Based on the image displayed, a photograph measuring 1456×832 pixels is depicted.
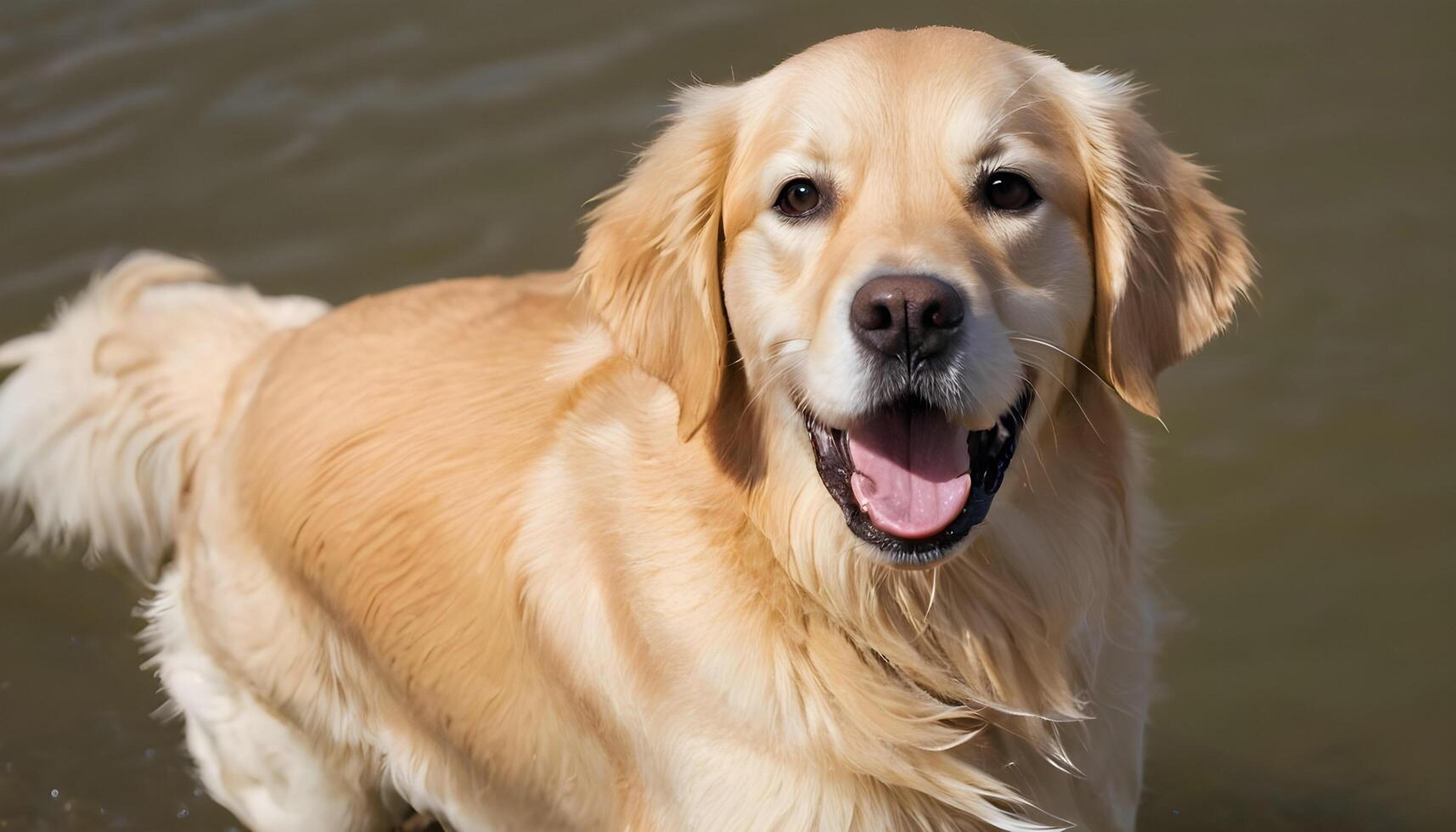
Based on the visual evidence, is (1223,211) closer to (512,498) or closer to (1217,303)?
(1217,303)

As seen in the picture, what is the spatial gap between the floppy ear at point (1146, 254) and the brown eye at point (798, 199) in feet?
1.84

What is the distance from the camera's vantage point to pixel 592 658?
9.79 ft

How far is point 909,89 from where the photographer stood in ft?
8.67

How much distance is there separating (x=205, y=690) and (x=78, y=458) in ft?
2.33

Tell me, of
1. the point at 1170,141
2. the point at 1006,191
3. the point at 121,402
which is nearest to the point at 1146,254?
the point at 1006,191

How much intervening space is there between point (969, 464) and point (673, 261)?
2.42ft

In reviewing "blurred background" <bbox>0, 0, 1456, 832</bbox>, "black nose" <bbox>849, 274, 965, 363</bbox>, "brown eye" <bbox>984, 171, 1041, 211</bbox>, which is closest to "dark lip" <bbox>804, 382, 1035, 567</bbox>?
"black nose" <bbox>849, 274, 965, 363</bbox>

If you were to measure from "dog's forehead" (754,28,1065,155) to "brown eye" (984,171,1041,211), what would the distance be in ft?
0.28

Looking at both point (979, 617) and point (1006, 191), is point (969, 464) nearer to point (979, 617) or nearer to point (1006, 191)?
point (979, 617)

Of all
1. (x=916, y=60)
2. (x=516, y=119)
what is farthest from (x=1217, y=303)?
(x=516, y=119)

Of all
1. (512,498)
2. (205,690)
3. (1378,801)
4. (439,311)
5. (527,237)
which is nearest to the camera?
(512,498)

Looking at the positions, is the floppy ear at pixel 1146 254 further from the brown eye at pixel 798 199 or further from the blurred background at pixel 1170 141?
the blurred background at pixel 1170 141

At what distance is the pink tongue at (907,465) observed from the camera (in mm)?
2590

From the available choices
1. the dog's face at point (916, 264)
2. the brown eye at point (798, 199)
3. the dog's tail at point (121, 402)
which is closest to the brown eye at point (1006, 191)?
the dog's face at point (916, 264)
